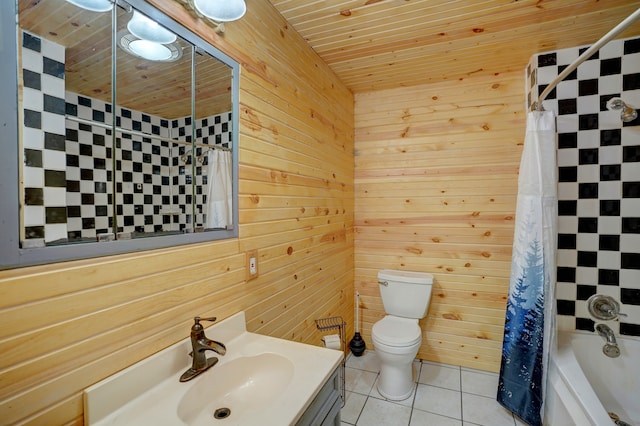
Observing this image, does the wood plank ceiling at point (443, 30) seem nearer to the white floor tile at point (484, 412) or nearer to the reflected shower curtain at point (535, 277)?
the reflected shower curtain at point (535, 277)

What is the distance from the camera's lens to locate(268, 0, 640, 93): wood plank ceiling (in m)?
1.63

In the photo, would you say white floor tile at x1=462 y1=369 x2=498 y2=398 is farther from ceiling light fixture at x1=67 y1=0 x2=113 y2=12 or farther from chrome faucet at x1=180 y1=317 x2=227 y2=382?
ceiling light fixture at x1=67 y1=0 x2=113 y2=12

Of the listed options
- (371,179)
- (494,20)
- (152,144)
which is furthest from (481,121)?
(152,144)

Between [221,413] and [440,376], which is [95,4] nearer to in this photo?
[221,413]

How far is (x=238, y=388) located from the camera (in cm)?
111

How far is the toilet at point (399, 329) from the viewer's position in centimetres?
203

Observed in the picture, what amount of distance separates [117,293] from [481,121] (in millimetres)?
2715

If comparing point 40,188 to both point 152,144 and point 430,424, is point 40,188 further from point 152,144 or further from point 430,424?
point 430,424

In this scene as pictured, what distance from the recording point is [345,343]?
258 centimetres

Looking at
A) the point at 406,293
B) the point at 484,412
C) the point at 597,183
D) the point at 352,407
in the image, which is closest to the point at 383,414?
the point at 352,407

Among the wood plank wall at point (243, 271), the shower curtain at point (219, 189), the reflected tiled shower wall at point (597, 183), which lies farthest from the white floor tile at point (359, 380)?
the shower curtain at point (219, 189)

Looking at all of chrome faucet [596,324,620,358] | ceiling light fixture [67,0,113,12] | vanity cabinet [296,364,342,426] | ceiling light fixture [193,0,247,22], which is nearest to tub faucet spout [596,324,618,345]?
chrome faucet [596,324,620,358]

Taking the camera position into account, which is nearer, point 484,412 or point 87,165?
point 87,165

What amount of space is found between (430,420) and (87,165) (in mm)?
2290
